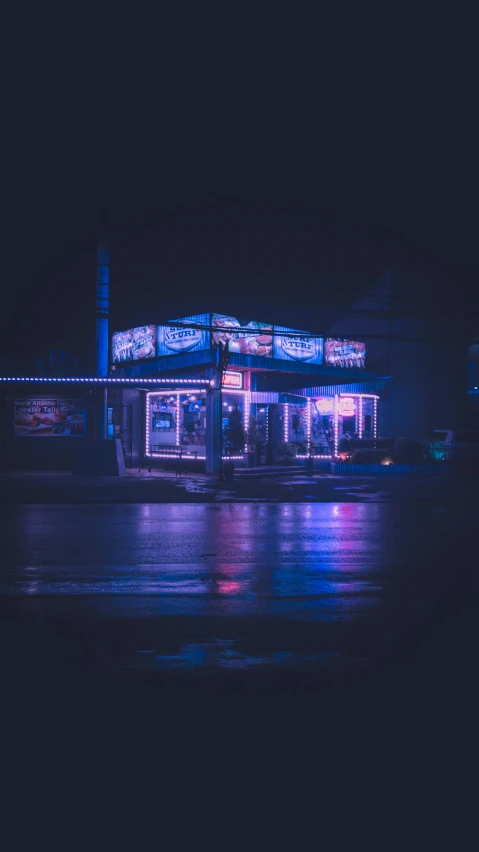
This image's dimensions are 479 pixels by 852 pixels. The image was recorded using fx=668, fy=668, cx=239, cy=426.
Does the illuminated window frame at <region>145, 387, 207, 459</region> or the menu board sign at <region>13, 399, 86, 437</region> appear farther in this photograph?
the menu board sign at <region>13, 399, 86, 437</region>

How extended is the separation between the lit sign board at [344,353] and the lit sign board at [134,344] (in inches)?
336

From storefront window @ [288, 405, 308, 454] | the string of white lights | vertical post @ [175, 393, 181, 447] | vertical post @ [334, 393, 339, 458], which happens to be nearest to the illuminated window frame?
vertical post @ [175, 393, 181, 447]

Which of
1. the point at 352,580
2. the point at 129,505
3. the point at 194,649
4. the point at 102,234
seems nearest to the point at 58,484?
the point at 129,505

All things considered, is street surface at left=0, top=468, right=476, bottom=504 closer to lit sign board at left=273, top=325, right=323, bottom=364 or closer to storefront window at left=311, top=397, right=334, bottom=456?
lit sign board at left=273, top=325, right=323, bottom=364

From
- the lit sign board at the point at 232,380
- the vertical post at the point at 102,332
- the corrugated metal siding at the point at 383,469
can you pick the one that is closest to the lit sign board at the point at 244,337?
the lit sign board at the point at 232,380

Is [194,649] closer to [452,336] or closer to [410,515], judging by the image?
[410,515]

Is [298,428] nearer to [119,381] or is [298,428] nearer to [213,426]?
[213,426]

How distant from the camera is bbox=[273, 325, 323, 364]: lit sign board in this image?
3002 cm

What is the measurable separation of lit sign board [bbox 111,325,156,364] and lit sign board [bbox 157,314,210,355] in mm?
553

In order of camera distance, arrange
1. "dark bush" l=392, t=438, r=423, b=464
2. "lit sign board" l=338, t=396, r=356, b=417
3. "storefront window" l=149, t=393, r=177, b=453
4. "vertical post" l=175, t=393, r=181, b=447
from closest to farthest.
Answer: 1. "dark bush" l=392, t=438, r=423, b=464
2. "vertical post" l=175, t=393, r=181, b=447
3. "storefront window" l=149, t=393, r=177, b=453
4. "lit sign board" l=338, t=396, r=356, b=417

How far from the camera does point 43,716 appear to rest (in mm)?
4848

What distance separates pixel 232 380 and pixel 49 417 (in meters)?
9.10

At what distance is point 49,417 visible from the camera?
3145cm

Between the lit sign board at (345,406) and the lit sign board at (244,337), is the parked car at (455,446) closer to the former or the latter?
the lit sign board at (345,406)
